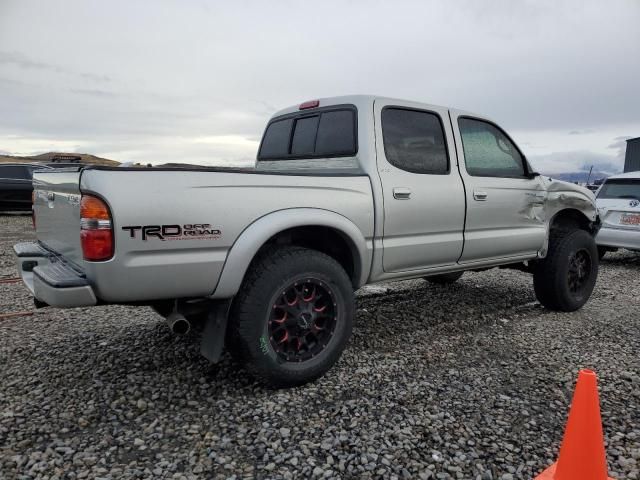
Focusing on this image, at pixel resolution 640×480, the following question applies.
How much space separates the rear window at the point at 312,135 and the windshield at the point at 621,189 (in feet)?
21.5

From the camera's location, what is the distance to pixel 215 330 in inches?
124

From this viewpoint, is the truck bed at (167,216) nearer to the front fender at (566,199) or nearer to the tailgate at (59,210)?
the tailgate at (59,210)

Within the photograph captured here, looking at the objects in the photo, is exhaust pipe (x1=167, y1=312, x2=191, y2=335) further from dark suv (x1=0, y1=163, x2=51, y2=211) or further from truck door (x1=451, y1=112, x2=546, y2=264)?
dark suv (x1=0, y1=163, x2=51, y2=211)

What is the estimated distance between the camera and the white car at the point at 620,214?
322 inches

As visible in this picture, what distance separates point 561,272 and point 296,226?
10.8 ft

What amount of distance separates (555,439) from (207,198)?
2.33 meters

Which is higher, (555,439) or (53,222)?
(53,222)

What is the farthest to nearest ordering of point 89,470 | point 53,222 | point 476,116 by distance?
point 476,116
point 53,222
point 89,470

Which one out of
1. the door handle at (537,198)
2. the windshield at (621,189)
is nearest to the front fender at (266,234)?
the door handle at (537,198)

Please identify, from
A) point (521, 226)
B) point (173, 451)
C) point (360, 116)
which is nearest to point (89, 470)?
point (173, 451)

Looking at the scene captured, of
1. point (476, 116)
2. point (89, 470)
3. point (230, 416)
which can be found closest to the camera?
point (89, 470)

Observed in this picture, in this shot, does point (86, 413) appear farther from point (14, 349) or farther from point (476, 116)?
point (476, 116)

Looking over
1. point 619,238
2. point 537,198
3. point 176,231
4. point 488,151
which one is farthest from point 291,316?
point 619,238

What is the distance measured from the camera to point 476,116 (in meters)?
4.70
